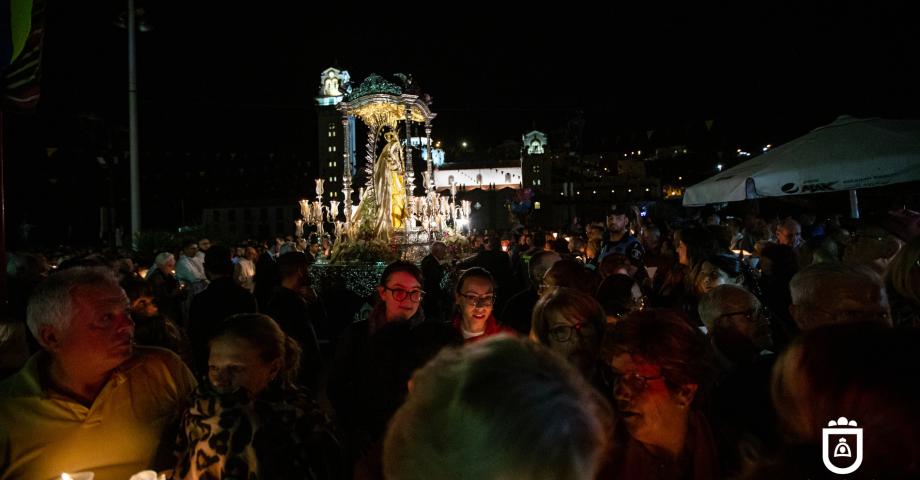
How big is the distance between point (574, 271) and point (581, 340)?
3.95 ft

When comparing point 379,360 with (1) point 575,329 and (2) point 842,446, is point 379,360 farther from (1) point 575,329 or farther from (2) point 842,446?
(2) point 842,446

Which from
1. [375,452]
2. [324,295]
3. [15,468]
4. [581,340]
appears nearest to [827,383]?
[375,452]

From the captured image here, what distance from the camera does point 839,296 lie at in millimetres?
2727

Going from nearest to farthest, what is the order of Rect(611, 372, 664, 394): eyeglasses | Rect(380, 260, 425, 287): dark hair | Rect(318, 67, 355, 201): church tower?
Rect(611, 372, 664, 394): eyeglasses < Rect(380, 260, 425, 287): dark hair < Rect(318, 67, 355, 201): church tower

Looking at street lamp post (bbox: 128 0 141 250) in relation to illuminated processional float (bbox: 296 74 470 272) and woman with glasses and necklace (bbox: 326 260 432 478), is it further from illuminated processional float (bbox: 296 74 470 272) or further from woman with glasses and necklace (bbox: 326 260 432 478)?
woman with glasses and necklace (bbox: 326 260 432 478)

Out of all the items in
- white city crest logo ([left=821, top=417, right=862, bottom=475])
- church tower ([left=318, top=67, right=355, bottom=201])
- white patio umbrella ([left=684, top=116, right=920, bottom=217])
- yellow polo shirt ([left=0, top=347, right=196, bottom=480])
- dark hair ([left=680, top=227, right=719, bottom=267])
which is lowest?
yellow polo shirt ([left=0, top=347, right=196, bottom=480])

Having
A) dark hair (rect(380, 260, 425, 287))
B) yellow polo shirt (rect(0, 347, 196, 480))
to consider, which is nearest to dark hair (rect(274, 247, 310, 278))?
dark hair (rect(380, 260, 425, 287))

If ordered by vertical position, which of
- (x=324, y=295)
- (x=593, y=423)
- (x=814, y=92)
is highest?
(x=814, y=92)

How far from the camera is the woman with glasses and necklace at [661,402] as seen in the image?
195 cm

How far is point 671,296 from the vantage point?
19.0ft

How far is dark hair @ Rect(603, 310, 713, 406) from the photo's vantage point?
6.79ft

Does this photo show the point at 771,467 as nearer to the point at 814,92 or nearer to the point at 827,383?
the point at 827,383

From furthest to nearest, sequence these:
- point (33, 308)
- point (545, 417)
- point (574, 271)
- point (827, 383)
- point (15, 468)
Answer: point (574, 271) → point (33, 308) → point (15, 468) → point (827, 383) → point (545, 417)

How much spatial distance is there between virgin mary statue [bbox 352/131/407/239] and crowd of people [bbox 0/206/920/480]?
9349 millimetres
